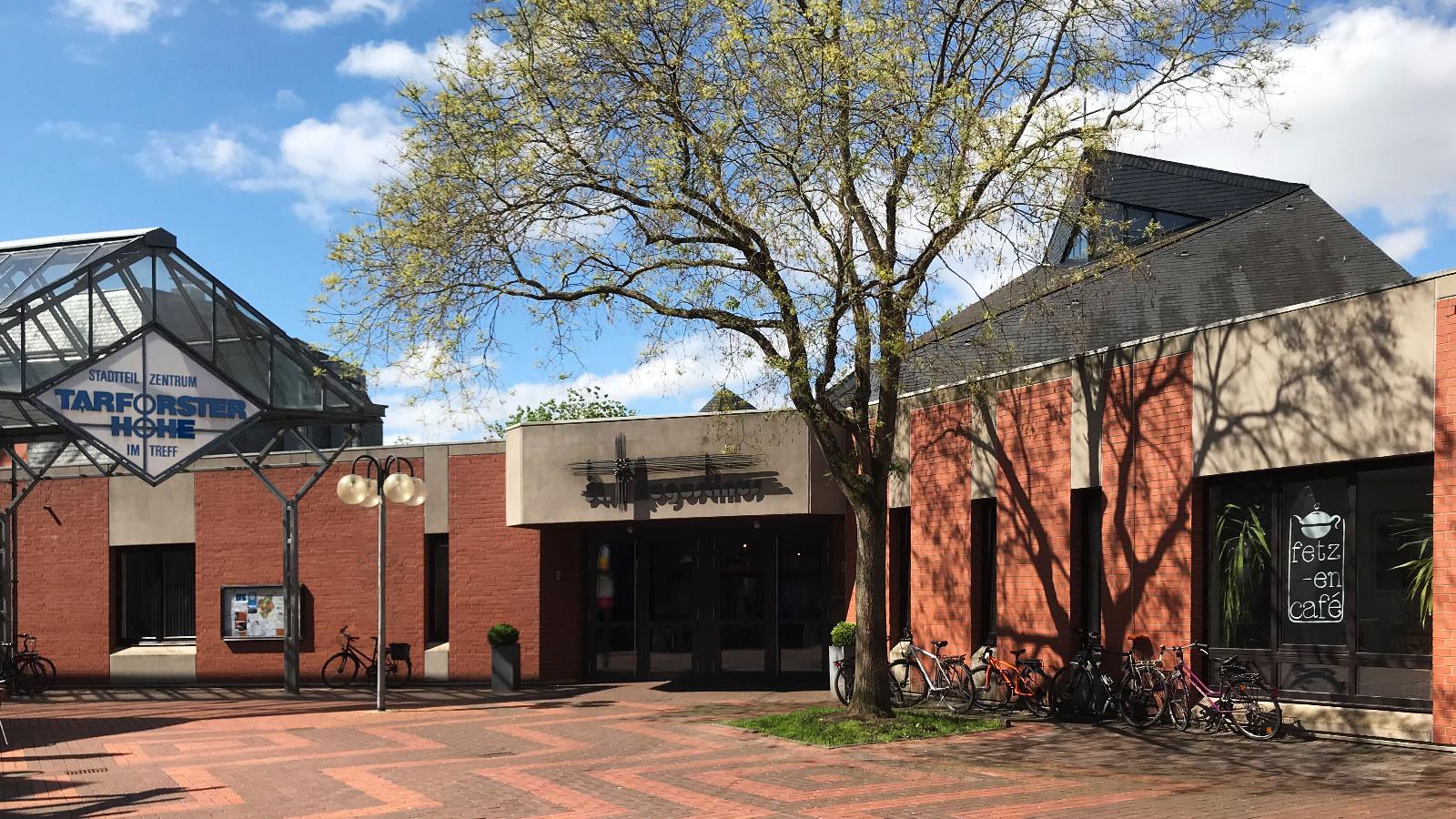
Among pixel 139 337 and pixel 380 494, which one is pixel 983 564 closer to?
pixel 380 494

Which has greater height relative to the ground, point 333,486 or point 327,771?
point 333,486

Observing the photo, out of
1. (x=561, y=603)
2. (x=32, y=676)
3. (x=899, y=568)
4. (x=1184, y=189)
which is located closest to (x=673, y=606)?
(x=561, y=603)

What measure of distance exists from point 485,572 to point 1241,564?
13931 mm

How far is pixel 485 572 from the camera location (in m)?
24.5

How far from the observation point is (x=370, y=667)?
81.9 ft

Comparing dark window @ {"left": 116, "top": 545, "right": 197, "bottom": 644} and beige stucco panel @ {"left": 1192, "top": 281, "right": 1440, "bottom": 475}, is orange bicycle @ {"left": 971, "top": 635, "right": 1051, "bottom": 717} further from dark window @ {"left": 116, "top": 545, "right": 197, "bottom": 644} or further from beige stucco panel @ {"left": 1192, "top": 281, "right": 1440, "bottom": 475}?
dark window @ {"left": 116, "top": 545, "right": 197, "bottom": 644}

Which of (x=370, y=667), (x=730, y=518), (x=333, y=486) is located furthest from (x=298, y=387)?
(x=730, y=518)

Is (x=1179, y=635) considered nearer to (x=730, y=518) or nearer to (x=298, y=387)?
(x=730, y=518)

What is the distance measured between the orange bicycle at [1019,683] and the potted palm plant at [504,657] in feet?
27.5

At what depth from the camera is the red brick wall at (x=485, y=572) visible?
24.2 m

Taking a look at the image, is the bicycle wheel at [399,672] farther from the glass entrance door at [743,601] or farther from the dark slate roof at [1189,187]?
the dark slate roof at [1189,187]

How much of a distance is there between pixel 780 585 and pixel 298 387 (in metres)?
8.76

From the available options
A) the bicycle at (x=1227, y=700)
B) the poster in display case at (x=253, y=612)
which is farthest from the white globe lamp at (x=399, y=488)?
the bicycle at (x=1227, y=700)

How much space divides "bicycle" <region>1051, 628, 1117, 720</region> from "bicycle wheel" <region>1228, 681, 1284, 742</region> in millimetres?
1800
